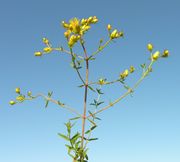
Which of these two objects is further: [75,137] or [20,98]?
[20,98]

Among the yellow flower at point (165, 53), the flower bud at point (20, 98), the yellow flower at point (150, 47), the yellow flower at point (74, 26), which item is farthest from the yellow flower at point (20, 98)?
the yellow flower at point (165, 53)

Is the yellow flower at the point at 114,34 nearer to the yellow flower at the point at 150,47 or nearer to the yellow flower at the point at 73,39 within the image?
the yellow flower at the point at 150,47

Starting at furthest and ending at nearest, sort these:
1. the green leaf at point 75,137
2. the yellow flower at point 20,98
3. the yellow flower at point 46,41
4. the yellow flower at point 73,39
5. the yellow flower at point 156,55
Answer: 1. the yellow flower at point 20,98
2. the yellow flower at point 46,41
3. the yellow flower at point 156,55
4. the green leaf at point 75,137
5. the yellow flower at point 73,39

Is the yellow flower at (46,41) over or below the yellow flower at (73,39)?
→ over

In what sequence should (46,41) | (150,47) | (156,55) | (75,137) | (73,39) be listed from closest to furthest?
(73,39) < (75,137) < (156,55) < (150,47) < (46,41)

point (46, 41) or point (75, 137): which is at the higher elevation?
point (46, 41)

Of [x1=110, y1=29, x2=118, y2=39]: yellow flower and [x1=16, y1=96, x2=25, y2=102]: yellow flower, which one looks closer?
[x1=110, y1=29, x2=118, y2=39]: yellow flower

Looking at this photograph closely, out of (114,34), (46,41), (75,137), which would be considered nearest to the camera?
(75,137)

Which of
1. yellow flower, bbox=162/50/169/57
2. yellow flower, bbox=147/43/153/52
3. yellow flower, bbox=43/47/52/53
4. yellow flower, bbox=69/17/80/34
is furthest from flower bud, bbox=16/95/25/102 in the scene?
yellow flower, bbox=162/50/169/57

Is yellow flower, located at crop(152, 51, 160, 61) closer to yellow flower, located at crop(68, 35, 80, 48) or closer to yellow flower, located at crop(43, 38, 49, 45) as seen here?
yellow flower, located at crop(68, 35, 80, 48)

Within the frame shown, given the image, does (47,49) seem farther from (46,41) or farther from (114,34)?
(114,34)

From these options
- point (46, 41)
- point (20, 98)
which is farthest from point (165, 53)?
point (20, 98)

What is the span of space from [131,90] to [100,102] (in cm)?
101

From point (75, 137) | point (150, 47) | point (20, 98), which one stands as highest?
point (150, 47)
